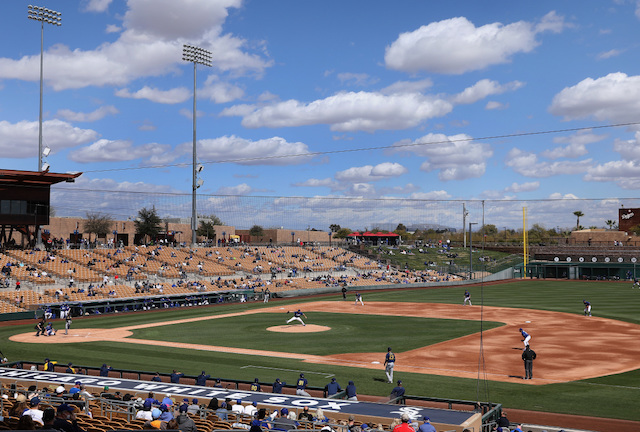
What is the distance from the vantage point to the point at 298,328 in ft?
120

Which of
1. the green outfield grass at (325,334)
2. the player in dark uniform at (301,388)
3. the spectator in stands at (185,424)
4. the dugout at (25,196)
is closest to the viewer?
the spectator in stands at (185,424)

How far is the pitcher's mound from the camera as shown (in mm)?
35409

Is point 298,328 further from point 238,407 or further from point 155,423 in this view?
point 155,423

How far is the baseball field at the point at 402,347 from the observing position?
21.3 m

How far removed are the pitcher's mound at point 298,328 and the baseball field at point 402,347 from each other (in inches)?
2.8

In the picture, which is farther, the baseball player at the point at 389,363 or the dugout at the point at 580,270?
the dugout at the point at 580,270

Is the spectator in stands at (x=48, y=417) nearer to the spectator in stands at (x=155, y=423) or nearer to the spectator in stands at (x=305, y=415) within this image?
the spectator in stands at (x=155, y=423)

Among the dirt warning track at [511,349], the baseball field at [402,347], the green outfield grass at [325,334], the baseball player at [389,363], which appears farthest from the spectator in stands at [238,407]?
the green outfield grass at [325,334]

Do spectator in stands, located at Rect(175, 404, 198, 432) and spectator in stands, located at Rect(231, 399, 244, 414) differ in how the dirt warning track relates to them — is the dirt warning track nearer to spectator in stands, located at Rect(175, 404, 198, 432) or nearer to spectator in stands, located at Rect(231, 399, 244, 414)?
spectator in stands, located at Rect(231, 399, 244, 414)

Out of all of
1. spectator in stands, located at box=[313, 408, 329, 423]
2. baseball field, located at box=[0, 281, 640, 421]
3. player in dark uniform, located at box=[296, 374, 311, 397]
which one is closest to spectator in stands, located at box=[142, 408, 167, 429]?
spectator in stands, located at box=[313, 408, 329, 423]

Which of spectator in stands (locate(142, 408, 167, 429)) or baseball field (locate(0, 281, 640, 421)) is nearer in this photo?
spectator in stands (locate(142, 408, 167, 429))

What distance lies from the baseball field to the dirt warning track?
0.19 ft

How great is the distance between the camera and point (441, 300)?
54.1 m

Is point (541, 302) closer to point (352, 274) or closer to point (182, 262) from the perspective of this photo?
point (352, 274)
